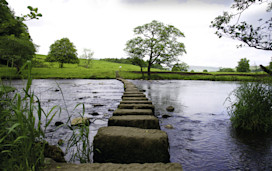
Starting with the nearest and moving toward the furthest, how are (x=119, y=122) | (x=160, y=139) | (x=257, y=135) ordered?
(x=160, y=139)
(x=119, y=122)
(x=257, y=135)

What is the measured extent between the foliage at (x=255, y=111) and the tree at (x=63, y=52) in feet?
167

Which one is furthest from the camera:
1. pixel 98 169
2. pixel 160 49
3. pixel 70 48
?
pixel 70 48

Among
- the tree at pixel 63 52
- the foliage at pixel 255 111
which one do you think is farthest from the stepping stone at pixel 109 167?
the tree at pixel 63 52

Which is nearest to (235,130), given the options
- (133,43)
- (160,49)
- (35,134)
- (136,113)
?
(136,113)

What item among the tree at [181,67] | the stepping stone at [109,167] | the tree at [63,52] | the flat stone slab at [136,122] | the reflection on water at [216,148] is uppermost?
the tree at [63,52]

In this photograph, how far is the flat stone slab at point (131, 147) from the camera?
2484 mm

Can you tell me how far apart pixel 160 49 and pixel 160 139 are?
2769cm

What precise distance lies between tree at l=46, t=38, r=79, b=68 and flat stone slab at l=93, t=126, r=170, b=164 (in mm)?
51411

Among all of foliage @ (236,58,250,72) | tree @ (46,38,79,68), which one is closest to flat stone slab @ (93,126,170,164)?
tree @ (46,38,79,68)

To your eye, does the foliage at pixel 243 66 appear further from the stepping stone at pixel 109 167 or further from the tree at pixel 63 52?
the stepping stone at pixel 109 167

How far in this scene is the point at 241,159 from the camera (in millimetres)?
3330

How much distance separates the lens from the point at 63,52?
49.5 metres

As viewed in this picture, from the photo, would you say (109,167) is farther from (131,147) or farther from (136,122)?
(136,122)

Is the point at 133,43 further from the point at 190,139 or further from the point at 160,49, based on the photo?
the point at 190,139
